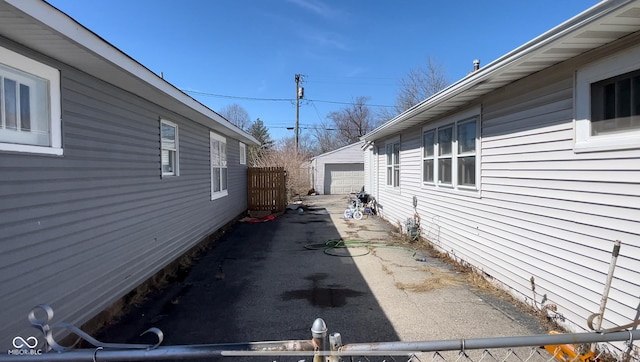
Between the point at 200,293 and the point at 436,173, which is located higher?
the point at 436,173

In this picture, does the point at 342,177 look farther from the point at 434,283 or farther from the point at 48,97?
the point at 48,97

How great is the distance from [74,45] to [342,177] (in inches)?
898

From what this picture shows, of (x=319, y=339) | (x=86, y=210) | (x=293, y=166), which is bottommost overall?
(x=319, y=339)

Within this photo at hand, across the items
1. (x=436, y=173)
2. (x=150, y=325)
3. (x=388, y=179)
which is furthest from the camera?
(x=388, y=179)

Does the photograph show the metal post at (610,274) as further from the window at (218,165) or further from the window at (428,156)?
the window at (218,165)

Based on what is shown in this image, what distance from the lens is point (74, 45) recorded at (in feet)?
10.4

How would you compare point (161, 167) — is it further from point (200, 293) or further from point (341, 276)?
point (341, 276)

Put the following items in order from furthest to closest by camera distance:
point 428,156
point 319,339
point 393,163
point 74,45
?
1. point 393,163
2. point 428,156
3. point 74,45
4. point 319,339

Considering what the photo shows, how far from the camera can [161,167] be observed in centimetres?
603

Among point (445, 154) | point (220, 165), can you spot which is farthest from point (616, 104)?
point (220, 165)

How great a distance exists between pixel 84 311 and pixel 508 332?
4190mm

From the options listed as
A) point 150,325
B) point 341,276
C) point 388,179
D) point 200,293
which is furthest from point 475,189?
point 388,179

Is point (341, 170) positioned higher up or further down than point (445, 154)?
further down

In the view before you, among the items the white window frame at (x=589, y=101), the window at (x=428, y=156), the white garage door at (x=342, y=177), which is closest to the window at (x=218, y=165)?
the window at (x=428, y=156)
